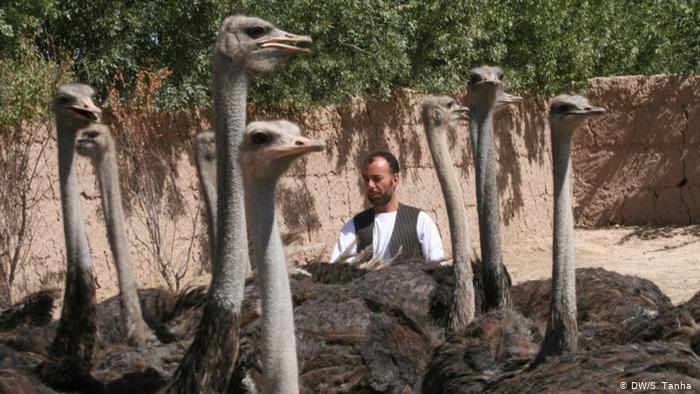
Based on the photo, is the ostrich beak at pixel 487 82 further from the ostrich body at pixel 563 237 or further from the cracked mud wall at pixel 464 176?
the cracked mud wall at pixel 464 176

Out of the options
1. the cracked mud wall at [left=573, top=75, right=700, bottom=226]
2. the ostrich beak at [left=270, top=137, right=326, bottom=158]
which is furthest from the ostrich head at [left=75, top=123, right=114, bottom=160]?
the cracked mud wall at [left=573, top=75, right=700, bottom=226]

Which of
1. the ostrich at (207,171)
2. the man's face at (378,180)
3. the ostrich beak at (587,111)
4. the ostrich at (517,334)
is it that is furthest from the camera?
the man's face at (378,180)

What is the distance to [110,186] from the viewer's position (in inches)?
193

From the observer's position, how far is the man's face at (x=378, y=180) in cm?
649

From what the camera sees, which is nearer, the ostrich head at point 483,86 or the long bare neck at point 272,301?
the long bare neck at point 272,301

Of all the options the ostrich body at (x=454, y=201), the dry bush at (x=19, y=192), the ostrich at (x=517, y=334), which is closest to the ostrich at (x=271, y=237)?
the ostrich at (x=517, y=334)

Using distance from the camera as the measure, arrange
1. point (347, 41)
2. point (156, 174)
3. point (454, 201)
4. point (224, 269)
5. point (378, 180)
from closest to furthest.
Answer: point (224, 269)
point (454, 201)
point (378, 180)
point (156, 174)
point (347, 41)

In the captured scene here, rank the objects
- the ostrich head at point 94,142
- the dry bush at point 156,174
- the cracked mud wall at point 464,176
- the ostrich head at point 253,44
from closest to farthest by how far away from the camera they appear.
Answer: the ostrich head at point 253,44 → the ostrich head at point 94,142 → the dry bush at point 156,174 → the cracked mud wall at point 464,176

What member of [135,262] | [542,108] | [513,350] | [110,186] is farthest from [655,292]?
[542,108]

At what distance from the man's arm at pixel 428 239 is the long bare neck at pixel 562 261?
2293 mm

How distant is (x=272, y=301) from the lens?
3.03 meters

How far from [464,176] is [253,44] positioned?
9.25 metres

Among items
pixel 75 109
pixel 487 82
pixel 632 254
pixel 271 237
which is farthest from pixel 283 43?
pixel 632 254

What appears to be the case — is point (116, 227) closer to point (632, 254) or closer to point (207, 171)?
point (207, 171)
